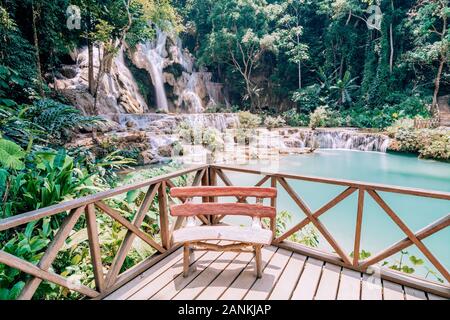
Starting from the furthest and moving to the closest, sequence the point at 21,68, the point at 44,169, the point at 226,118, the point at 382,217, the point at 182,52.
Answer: the point at 182,52 < the point at 226,118 < the point at 21,68 < the point at 382,217 < the point at 44,169

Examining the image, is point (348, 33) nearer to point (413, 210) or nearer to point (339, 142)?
point (339, 142)

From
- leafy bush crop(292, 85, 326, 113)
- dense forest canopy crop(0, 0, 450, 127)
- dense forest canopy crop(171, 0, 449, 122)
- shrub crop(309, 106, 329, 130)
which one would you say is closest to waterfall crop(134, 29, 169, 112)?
dense forest canopy crop(0, 0, 450, 127)

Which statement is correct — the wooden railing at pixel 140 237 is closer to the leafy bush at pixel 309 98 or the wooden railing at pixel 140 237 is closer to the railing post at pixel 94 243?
the railing post at pixel 94 243

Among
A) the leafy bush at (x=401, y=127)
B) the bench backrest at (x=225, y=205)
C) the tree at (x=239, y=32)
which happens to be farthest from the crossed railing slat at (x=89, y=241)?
the tree at (x=239, y=32)

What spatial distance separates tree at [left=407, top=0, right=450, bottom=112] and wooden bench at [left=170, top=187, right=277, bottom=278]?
63.4ft

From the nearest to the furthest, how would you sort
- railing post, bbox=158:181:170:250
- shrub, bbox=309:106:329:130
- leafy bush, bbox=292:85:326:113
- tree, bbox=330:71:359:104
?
railing post, bbox=158:181:170:250 < shrub, bbox=309:106:329:130 < tree, bbox=330:71:359:104 < leafy bush, bbox=292:85:326:113

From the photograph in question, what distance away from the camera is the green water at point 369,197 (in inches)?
215

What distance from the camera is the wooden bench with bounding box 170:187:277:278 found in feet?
7.23

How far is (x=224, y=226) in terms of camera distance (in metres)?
2.41

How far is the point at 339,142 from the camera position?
1612 centimetres

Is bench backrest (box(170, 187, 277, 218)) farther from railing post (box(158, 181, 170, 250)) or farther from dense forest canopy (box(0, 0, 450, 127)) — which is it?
dense forest canopy (box(0, 0, 450, 127))

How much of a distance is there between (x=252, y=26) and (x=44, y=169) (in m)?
22.4

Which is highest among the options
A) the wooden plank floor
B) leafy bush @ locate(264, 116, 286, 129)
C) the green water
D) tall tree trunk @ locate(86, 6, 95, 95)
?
tall tree trunk @ locate(86, 6, 95, 95)
